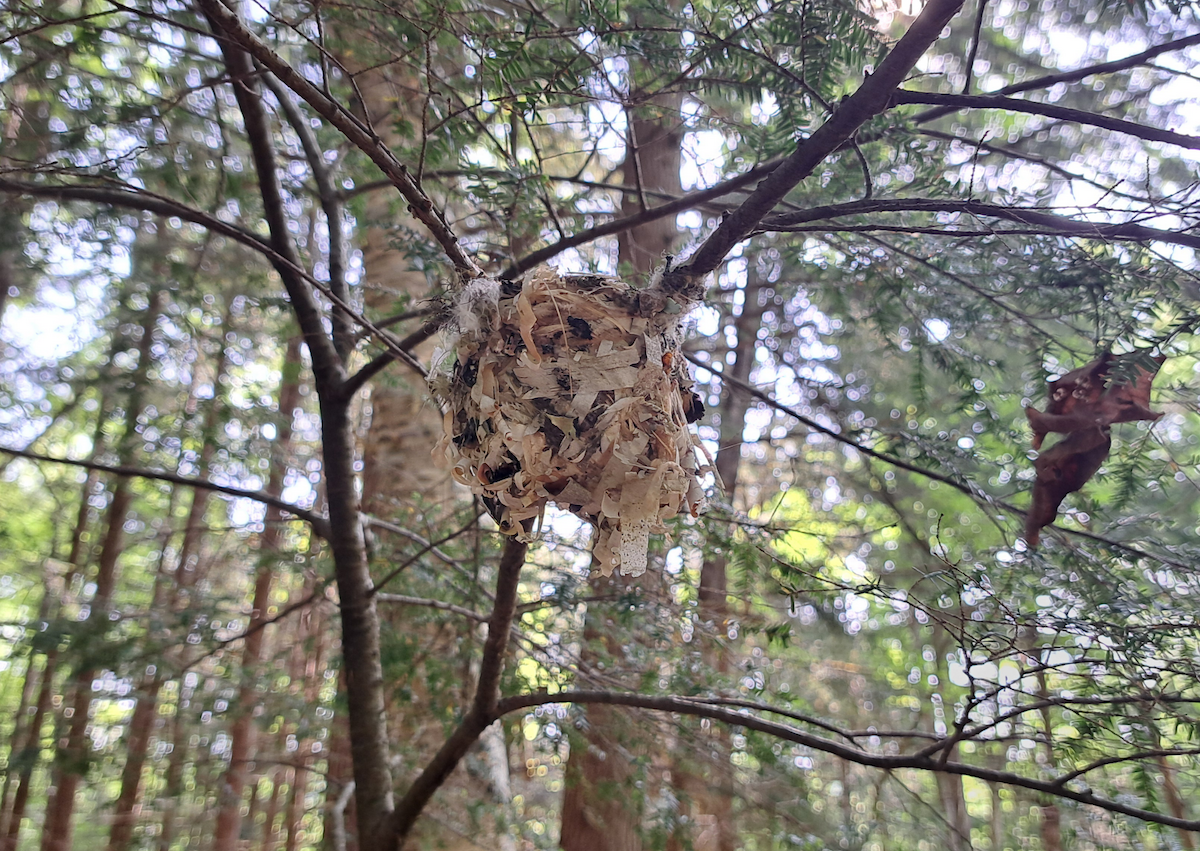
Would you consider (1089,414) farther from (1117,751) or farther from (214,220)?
(214,220)

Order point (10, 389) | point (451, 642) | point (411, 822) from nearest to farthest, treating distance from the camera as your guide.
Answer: point (411, 822)
point (451, 642)
point (10, 389)

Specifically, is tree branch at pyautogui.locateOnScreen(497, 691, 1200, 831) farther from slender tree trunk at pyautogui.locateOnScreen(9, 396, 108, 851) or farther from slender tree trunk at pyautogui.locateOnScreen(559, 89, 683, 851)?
slender tree trunk at pyautogui.locateOnScreen(9, 396, 108, 851)

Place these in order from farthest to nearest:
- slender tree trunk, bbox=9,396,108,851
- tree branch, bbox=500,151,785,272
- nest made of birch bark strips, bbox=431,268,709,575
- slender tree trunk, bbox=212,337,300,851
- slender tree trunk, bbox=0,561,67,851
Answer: slender tree trunk, bbox=212,337,300,851
slender tree trunk, bbox=9,396,108,851
slender tree trunk, bbox=0,561,67,851
tree branch, bbox=500,151,785,272
nest made of birch bark strips, bbox=431,268,709,575

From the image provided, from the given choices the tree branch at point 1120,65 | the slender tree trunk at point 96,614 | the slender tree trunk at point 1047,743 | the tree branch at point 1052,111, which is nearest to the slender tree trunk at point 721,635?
the slender tree trunk at point 1047,743

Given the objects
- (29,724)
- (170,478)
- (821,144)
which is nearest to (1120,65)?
(821,144)

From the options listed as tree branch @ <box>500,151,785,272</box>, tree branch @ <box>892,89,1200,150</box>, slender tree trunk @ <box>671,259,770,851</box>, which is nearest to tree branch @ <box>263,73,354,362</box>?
tree branch @ <box>500,151,785,272</box>

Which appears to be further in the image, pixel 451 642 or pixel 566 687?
pixel 451 642

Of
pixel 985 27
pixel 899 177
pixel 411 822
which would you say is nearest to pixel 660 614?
pixel 411 822
